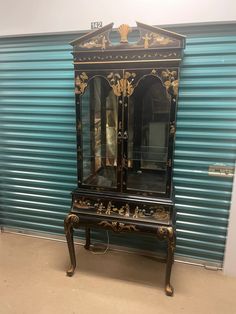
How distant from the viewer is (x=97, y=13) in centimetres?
215

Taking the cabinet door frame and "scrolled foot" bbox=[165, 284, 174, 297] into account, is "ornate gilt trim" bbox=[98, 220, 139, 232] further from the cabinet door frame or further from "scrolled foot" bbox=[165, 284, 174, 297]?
"scrolled foot" bbox=[165, 284, 174, 297]

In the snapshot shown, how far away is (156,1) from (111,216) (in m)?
1.85

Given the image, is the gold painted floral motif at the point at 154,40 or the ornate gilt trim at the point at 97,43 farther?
the ornate gilt trim at the point at 97,43

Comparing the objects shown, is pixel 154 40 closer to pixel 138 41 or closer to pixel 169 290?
pixel 138 41

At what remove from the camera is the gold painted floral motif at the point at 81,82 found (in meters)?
1.94

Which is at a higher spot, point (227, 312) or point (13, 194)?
point (13, 194)

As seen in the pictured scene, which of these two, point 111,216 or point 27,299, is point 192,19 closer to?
point 111,216

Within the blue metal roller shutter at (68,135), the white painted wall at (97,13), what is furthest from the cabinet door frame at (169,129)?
the white painted wall at (97,13)

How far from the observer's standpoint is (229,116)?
2125 mm

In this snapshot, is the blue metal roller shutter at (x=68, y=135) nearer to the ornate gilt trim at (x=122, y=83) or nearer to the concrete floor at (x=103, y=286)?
the concrete floor at (x=103, y=286)

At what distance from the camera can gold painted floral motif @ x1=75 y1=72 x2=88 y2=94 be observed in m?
1.94

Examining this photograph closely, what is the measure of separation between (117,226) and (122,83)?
1165 mm

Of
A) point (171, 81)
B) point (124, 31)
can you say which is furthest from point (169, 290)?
point (124, 31)

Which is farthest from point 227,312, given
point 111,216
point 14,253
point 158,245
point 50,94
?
point 50,94
